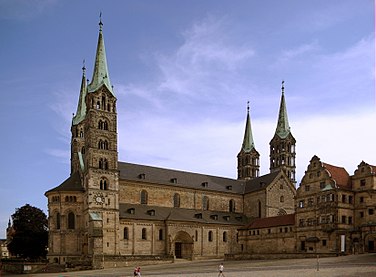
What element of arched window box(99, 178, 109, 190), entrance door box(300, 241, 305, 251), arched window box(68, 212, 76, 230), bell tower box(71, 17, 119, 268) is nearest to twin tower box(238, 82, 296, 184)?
entrance door box(300, 241, 305, 251)

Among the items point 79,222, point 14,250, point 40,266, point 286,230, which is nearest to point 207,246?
point 286,230

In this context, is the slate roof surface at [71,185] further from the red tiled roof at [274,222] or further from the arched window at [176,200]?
the red tiled roof at [274,222]

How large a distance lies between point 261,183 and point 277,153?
55.7 feet

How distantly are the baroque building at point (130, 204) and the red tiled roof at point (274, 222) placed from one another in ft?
17.4

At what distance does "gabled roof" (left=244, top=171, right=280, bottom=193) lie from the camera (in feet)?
310

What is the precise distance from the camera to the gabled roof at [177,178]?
85569mm

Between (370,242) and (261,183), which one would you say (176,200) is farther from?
(370,242)

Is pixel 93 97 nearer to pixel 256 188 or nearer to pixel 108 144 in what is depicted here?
pixel 108 144

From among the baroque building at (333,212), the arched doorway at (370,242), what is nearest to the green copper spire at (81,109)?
the baroque building at (333,212)

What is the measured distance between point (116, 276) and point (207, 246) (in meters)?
40.8

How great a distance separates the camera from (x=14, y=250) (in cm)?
8625

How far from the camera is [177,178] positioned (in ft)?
301

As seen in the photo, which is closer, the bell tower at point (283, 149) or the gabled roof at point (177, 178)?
the gabled roof at point (177, 178)

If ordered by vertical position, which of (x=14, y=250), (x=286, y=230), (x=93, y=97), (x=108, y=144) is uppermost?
(x=93, y=97)
